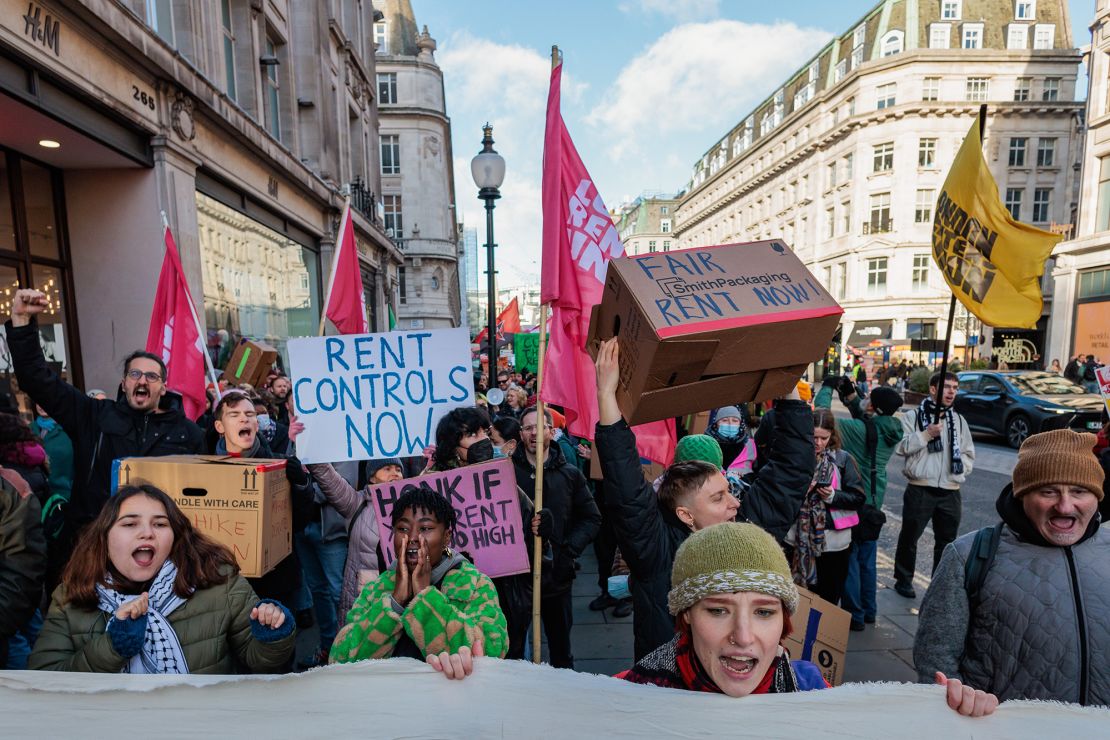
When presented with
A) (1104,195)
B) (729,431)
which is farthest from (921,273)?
(729,431)

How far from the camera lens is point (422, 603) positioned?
1820 millimetres

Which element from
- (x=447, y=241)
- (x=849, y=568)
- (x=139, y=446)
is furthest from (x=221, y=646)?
(x=447, y=241)

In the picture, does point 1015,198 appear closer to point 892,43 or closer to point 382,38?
point 892,43

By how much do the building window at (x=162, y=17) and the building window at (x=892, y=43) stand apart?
4396 centimetres

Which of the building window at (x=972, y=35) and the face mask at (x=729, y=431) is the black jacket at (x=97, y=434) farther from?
the building window at (x=972, y=35)

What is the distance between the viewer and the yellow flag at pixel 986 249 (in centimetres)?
397

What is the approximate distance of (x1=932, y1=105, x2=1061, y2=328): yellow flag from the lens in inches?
156

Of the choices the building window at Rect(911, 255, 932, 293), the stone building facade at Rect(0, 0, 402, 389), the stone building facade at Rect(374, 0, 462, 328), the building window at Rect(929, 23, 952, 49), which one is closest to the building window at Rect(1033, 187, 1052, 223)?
the building window at Rect(911, 255, 932, 293)

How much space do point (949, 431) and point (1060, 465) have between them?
3.38m

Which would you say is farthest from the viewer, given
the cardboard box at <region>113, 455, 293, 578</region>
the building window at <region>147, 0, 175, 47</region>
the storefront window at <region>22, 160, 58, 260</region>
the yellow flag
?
the building window at <region>147, 0, 175, 47</region>

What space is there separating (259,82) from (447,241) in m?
28.3

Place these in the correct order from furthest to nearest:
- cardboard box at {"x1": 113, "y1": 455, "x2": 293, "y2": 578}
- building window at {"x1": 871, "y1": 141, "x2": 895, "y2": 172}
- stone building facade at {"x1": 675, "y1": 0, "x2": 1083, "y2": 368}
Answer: building window at {"x1": 871, "y1": 141, "x2": 895, "y2": 172}
stone building facade at {"x1": 675, "y1": 0, "x2": 1083, "y2": 368}
cardboard box at {"x1": 113, "y1": 455, "x2": 293, "y2": 578}

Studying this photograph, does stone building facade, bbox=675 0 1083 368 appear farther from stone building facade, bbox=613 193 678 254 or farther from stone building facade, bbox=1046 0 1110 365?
stone building facade, bbox=613 193 678 254

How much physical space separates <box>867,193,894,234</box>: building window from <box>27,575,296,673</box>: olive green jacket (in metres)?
42.4
